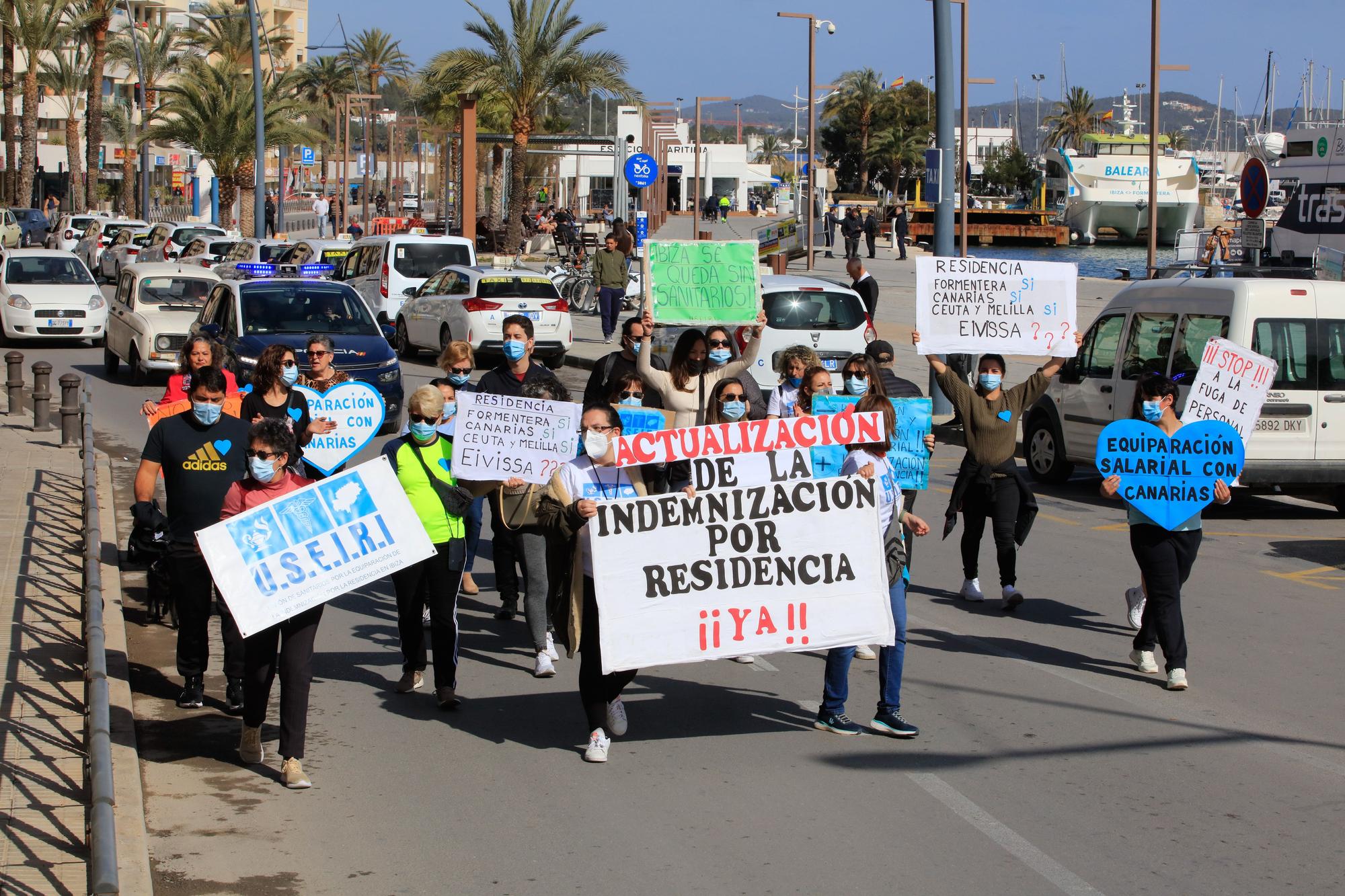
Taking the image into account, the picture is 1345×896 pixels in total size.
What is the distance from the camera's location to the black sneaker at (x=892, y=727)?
23.6ft

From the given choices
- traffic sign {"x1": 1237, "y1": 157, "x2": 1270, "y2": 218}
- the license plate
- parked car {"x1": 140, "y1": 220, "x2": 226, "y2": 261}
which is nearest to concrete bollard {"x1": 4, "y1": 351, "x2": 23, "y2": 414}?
the license plate

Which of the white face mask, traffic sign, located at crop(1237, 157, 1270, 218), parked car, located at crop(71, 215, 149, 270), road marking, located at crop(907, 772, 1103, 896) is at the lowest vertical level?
road marking, located at crop(907, 772, 1103, 896)

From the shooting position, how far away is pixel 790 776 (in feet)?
22.0

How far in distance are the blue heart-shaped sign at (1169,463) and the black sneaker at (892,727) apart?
1.92 metres

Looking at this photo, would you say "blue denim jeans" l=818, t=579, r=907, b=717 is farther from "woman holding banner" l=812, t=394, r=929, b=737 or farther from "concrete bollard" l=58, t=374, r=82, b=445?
"concrete bollard" l=58, t=374, r=82, b=445

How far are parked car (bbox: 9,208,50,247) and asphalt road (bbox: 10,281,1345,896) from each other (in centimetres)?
4887

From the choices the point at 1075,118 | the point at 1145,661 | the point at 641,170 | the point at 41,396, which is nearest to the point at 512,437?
the point at 1145,661

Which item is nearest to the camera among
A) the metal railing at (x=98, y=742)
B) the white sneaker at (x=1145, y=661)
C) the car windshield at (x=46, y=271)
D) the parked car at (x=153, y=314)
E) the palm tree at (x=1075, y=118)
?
the metal railing at (x=98, y=742)

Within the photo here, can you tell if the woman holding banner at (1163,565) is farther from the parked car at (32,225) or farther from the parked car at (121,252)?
the parked car at (32,225)

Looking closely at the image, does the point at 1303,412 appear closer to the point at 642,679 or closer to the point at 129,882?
the point at 642,679

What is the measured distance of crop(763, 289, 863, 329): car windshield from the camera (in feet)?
60.0

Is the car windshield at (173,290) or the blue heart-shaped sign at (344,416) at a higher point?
the car windshield at (173,290)

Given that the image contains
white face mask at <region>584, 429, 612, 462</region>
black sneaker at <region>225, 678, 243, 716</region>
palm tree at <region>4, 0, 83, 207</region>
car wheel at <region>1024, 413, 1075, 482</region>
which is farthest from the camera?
palm tree at <region>4, 0, 83, 207</region>

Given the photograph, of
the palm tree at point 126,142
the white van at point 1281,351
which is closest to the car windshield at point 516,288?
the white van at point 1281,351
